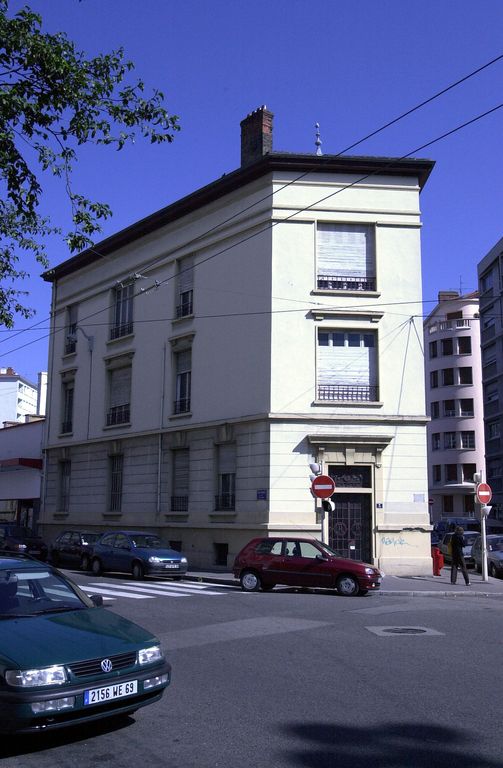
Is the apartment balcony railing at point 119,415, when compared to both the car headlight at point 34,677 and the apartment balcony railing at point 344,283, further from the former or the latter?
the car headlight at point 34,677

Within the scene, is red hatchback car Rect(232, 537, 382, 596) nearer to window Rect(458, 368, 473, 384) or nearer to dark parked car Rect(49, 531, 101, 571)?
dark parked car Rect(49, 531, 101, 571)

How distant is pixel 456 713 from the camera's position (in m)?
6.87

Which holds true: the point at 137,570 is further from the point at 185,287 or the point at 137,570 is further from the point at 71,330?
the point at 71,330

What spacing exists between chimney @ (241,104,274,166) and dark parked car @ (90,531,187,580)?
14.2 metres

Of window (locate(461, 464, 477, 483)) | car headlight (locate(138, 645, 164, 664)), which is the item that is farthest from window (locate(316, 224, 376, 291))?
window (locate(461, 464, 477, 483))

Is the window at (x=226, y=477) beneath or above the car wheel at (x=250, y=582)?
above

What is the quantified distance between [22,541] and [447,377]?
44860 millimetres

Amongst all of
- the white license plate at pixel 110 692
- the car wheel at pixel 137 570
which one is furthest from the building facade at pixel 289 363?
the white license plate at pixel 110 692

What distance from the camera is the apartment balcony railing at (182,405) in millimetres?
28344

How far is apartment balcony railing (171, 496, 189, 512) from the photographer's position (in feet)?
91.5

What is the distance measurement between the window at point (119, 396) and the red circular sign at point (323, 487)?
1174cm

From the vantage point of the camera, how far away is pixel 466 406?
64750mm

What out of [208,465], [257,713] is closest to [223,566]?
[208,465]

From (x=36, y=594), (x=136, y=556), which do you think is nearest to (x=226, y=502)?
(x=136, y=556)
